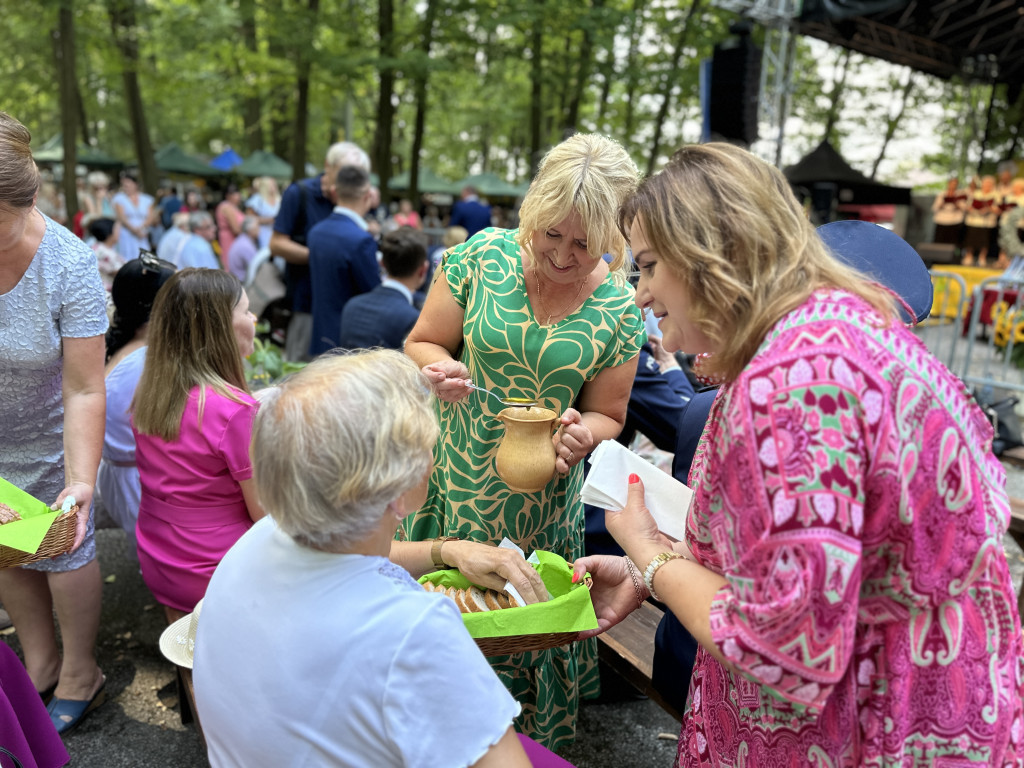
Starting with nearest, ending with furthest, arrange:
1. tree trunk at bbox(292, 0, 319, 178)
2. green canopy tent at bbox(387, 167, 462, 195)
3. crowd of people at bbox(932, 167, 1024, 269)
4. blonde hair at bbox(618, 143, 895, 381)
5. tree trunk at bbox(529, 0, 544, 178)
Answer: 1. blonde hair at bbox(618, 143, 895, 381)
2. tree trunk at bbox(292, 0, 319, 178)
3. tree trunk at bbox(529, 0, 544, 178)
4. crowd of people at bbox(932, 167, 1024, 269)
5. green canopy tent at bbox(387, 167, 462, 195)

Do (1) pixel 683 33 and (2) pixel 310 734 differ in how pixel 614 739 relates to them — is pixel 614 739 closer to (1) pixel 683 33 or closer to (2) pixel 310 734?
(2) pixel 310 734

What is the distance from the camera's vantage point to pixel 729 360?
1.19 meters

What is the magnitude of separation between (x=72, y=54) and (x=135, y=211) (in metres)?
4.22

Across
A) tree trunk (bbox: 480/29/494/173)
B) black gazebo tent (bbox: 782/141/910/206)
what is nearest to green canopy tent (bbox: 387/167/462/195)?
tree trunk (bbox: 480/29/494/173)

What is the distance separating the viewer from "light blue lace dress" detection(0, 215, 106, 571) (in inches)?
92.5

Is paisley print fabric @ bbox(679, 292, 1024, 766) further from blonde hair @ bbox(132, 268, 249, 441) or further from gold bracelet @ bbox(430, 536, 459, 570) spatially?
blonde hair @ bbox(132, 268, 249, 441)

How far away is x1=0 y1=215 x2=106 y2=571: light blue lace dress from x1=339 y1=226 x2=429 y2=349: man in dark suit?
1929mm

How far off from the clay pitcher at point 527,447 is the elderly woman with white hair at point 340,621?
0.76 metres

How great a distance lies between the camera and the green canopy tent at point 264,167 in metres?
22.1

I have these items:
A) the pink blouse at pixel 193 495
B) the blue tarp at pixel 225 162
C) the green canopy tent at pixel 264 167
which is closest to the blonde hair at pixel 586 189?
the pink blouse at pixel 193 495

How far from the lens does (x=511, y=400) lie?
215 centimetres

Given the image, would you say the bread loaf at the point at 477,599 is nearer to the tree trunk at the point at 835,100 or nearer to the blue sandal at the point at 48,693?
the blue sandal at the point at 48,693

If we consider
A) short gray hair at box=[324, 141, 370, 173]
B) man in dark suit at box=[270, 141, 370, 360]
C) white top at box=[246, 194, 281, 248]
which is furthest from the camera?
white top at box=[246, 194, 281, 248]

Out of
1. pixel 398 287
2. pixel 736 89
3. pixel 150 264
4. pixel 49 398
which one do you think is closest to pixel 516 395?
pixel 49 398
